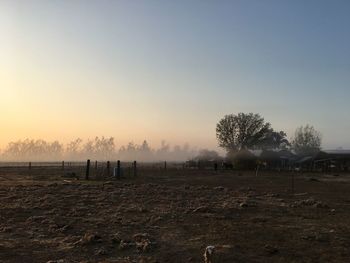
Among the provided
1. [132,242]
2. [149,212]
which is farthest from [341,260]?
[149,212]

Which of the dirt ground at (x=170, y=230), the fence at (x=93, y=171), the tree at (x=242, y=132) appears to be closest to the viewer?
the dirt ground at (x=170, y=230)

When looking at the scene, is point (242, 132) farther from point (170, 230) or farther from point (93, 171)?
point (170, 230)

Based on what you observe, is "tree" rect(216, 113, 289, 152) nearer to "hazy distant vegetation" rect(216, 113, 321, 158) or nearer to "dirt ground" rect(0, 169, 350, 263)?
"hazy distant vegetation" rect(216, 113, 321, 158)

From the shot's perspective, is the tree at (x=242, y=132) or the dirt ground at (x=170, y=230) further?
the tree at (x=242, y=132)

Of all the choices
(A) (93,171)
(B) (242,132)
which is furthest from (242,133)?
(A) (93,171)

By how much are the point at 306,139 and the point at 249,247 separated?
159 meters

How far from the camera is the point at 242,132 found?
115 m

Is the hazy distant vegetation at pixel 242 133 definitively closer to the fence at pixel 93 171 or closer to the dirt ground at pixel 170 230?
the fence at pixel 93 171

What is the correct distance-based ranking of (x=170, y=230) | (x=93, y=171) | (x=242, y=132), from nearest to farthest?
(x=170, y=230) → (x=93, y=171) → (x=242, y=132)

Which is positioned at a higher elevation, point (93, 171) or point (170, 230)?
point (93, 171)

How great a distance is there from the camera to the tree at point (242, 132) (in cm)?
11488

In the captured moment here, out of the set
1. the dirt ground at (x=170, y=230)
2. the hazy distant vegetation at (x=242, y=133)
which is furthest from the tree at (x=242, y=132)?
the dirt ground at (x=170, y=230)

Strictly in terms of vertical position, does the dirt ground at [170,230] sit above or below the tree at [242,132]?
below

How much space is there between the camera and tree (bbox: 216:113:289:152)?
115 m
